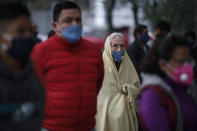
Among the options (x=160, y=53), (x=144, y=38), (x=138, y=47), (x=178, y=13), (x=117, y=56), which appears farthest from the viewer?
(x=178, y=13)

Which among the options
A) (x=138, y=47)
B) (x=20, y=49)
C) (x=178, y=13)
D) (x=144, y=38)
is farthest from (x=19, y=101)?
(x=178, y=13)

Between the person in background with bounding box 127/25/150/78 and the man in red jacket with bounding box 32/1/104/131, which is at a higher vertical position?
the man in red jacket with bounding box 32/1/104/131

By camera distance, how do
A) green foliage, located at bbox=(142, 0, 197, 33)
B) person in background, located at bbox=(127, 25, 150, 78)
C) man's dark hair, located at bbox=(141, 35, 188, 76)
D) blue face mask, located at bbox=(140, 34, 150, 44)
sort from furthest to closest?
1. green foliage, located at bbox=(142, 0, 197, 33)
2. blue face mask, located at bbox=(140, 34, 150, 44)
3. person in background, located at bbox=(127, 25, 150, 78)
4. man's dark hair, located at bbox=(141, 35, 188, 76)

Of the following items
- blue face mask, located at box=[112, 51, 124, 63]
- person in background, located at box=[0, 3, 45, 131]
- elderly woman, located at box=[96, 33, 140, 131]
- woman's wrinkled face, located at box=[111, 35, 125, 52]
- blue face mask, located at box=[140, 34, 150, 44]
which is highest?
person in background, located at box=[0, 3, 45, 131]

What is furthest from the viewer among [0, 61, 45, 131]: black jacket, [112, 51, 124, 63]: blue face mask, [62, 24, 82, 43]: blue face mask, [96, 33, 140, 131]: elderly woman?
[112, 51, 124, 63]: blue face mask

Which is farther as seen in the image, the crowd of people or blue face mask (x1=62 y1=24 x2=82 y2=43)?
blue face mask (x1=62 y1=24 x2=82 y2=43)

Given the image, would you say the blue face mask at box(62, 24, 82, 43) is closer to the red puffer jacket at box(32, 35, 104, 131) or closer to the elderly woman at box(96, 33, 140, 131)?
the red puffer jacket at box(32, 35, 104, 131)

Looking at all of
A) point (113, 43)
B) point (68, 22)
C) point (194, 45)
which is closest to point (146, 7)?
point (194, 45)

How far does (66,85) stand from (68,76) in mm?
83

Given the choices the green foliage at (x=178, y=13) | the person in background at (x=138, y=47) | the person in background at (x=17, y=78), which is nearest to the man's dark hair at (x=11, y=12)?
the person in background at (x=17, y=78)

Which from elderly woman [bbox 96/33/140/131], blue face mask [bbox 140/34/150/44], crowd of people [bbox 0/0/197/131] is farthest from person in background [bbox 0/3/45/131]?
blue face mask [bbox 140/34/150/44]

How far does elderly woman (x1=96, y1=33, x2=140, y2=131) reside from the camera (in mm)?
6418

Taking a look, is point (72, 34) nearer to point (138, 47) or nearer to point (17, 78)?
point (17, 78)

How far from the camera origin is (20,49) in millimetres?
3459
